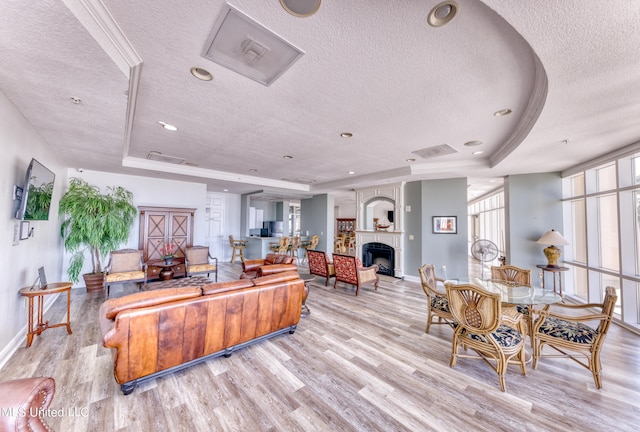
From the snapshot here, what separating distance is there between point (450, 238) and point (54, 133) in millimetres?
Result: 7665

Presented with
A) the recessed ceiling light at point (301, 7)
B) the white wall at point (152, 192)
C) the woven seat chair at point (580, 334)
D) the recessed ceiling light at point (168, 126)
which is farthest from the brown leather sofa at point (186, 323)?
the white wall at point (152, 192)

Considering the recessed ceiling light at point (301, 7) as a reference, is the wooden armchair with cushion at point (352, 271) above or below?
below

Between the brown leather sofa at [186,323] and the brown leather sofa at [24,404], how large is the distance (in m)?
0.83

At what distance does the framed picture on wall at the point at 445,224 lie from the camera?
19.7ft

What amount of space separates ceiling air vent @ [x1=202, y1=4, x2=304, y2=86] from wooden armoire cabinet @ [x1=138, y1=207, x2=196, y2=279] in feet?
18.6

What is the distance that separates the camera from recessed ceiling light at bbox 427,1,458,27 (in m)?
1.41

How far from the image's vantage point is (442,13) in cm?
147

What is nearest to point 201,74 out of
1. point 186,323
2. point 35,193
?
point 186,323

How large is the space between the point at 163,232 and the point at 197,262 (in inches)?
53.2

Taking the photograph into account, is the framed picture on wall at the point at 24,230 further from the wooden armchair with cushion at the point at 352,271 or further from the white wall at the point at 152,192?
the wooden armchair with cushion at the point at 352,271

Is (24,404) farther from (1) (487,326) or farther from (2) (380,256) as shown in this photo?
(2) (380,256)

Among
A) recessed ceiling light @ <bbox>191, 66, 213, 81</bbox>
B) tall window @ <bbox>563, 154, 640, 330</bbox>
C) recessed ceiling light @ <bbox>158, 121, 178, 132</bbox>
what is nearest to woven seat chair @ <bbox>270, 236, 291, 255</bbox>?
recessed ceiling light @ <bbox>158, 121, 178, 132</bbox>

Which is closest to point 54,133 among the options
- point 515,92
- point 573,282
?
point 515,92

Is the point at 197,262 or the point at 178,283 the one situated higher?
the point at 197,262
